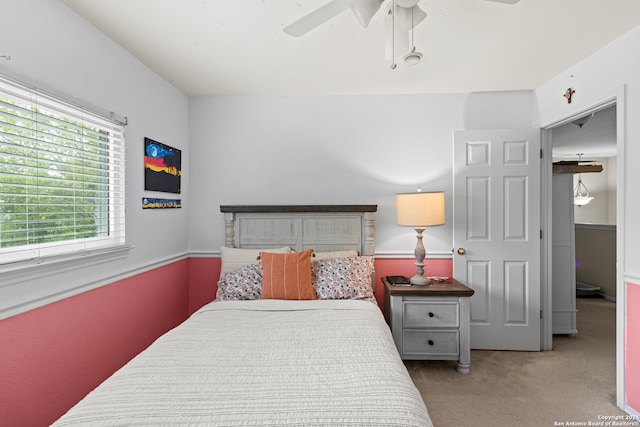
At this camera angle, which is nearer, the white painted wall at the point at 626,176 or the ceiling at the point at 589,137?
the white painted wall at the point at 626,176

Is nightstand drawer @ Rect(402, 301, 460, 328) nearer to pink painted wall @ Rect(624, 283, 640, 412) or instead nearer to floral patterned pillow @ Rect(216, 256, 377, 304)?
floral patterned pillow @ Rect(216, 256, 377, 304)

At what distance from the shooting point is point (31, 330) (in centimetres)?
152

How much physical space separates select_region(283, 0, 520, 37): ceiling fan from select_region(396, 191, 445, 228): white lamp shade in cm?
138

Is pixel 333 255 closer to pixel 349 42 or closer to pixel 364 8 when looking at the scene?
pixel 349 42

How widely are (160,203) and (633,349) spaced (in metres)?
3.50

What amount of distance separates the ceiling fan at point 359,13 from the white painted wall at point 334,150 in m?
1.52

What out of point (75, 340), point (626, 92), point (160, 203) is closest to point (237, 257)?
point (160, 203)

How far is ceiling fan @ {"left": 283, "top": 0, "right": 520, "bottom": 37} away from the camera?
49.8 inches

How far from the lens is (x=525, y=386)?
2.28 meters

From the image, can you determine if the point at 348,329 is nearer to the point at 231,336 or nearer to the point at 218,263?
the point at 231,336

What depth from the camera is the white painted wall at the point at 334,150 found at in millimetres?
2928

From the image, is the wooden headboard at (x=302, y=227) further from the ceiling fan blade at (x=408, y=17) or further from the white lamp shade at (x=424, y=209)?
the ceiling fan blade at (x=408, y=17)

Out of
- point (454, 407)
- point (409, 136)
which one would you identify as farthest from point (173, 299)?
point (409, 136)

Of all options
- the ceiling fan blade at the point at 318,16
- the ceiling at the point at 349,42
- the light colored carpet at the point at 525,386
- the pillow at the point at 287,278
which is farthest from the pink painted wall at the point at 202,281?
the ceiling fan blade at the point at 318,16
